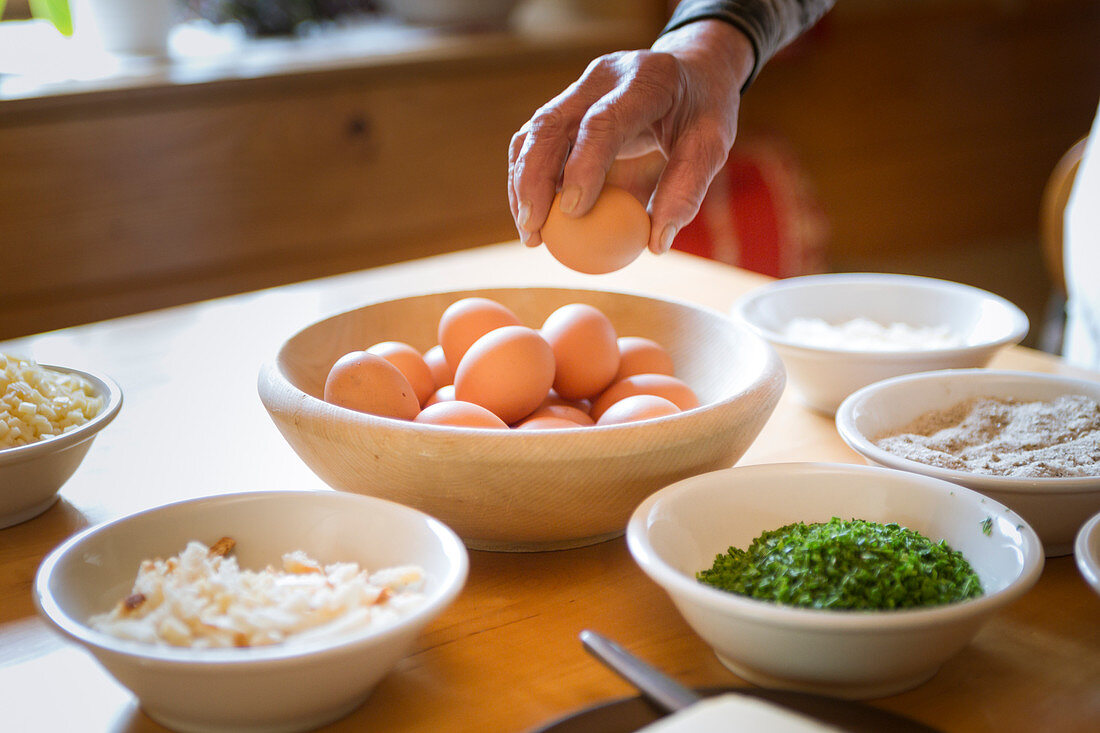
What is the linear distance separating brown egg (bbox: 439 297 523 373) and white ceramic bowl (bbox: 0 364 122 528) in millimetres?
325

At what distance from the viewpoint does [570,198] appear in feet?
3.37

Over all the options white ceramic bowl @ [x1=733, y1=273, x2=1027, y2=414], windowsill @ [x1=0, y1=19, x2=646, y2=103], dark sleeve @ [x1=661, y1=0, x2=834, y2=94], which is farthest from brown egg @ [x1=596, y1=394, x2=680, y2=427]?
windowsill @ [x1=0, y1=19, x2=646, y2=103]

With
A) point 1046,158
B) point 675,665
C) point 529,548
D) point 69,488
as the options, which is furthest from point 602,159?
point 1046,158

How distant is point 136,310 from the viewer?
2.66 m

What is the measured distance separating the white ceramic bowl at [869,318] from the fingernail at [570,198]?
0.32 metres

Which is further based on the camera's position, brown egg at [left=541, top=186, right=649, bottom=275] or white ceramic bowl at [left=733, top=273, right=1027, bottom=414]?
white ceramic bowl at [left=733, top=273, right=1027, bottom=414]

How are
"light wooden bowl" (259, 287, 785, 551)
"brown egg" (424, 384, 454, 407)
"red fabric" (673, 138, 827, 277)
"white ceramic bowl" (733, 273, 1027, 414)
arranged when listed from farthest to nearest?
"red fabric" (673, 138, 827, 277) < "white ceramic bowl" (733, 273, 1027, 414) < "brown egg" (424, 384, 454, 407) < "light wooden bowl" (259, 287, 785, 551)

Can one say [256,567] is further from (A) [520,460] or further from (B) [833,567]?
(B) [833,567]

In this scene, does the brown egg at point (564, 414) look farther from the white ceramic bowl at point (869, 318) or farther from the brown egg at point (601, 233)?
the white ceramic bowl at point (869, 318)

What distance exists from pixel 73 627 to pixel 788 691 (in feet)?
1.48

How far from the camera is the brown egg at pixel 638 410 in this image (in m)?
0.92

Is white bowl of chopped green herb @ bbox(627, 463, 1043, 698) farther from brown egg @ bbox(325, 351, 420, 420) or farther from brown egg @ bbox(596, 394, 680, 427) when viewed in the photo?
brown egg @ bbox(325, 351, 420, 420)

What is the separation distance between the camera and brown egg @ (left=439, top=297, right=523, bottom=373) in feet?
3.51

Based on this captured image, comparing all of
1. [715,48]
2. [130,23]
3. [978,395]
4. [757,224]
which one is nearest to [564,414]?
[978,395]
